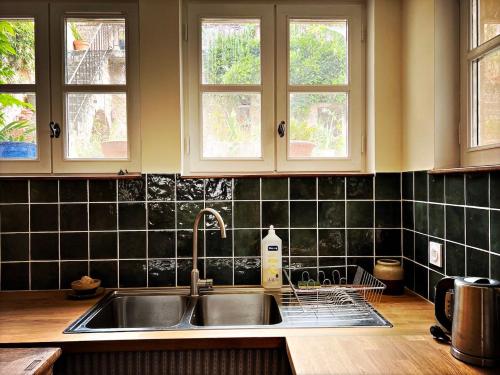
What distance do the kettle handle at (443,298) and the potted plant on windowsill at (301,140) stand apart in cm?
97

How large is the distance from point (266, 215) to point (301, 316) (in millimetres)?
561

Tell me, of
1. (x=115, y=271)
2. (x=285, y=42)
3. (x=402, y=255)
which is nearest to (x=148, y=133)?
(x=115, y=271)

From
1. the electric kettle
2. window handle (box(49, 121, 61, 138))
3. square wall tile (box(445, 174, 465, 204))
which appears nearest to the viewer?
the electric kettle

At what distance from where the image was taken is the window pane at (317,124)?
1.94 metres

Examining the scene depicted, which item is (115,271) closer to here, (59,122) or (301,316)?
(59,122)

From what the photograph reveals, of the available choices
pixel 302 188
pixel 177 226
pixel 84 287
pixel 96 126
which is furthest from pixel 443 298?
pixel 96 126

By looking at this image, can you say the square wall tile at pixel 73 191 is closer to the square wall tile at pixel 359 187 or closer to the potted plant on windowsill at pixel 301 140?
the potted plant on windowsill at pixel 301 140

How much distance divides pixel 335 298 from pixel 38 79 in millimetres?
1779

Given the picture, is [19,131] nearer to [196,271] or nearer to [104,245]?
[104,245]

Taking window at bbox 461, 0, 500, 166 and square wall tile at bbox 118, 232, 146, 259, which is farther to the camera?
square wall tile at bbox 118, 232, 146, 259

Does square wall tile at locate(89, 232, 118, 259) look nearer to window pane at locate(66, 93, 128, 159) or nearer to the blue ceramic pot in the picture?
window pane at locate(66, 93, 128, 159)

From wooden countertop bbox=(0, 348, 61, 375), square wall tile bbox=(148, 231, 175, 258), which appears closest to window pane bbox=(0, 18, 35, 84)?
square wall tile bbox=(148, 231, 175, 258)

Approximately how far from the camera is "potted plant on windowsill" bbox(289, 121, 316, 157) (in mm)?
1945

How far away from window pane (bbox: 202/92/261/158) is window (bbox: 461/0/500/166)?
0.93 meters
